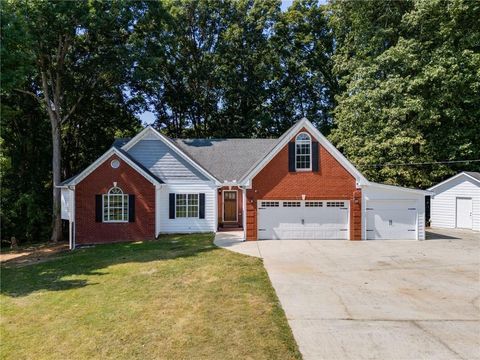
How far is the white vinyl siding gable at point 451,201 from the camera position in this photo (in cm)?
2012

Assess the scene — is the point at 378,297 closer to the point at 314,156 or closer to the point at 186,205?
the point at 314,156

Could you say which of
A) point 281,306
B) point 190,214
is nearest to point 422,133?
point 190,214

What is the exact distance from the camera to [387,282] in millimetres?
9852

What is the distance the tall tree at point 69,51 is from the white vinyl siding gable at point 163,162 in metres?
6.47

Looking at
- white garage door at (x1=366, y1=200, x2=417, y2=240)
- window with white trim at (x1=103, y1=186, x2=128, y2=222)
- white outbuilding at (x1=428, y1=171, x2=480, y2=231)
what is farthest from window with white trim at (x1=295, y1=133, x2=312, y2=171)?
white outbuilding at (x1=428, y1=171, x2=480, y2=231)

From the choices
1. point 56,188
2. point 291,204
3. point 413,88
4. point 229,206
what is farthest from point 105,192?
point 413,88

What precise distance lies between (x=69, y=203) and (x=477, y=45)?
27363mm

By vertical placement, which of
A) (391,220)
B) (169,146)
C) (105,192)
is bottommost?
(391,220)

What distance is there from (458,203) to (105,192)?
69.8ft

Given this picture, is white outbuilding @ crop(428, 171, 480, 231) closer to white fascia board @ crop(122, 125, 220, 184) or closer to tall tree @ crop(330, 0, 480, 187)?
tall tree @ crop(330, 0, 480, 187)

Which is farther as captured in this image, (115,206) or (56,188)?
(56,188)

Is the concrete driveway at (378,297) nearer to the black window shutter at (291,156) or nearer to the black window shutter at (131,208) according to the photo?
the black window shutter at (291,156)

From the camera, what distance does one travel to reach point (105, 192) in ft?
56.4

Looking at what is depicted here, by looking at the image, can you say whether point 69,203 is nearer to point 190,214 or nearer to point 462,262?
point 190,214
